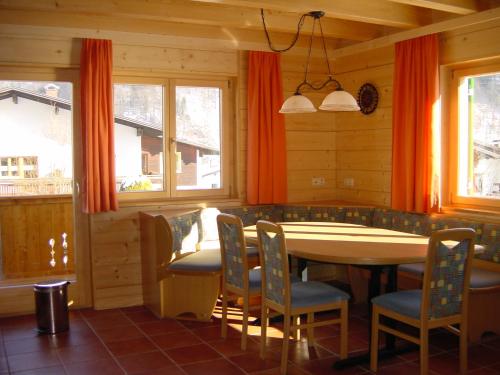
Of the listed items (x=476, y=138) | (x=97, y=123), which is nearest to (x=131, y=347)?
(x=97, y=123)

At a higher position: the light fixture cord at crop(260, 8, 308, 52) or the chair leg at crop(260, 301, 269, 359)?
the light fixture cord at crop(260, 8, 308, 52)

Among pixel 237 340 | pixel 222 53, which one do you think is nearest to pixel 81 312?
pixel 237 340

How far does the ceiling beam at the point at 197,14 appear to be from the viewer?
4340mm

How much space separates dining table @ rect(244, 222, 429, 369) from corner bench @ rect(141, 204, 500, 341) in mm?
547

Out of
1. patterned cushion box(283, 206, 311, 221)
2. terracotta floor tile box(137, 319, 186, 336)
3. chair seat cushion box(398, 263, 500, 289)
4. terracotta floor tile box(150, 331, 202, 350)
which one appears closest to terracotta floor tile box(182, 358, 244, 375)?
terracotta floor tile box(150, 331, 202, 350)

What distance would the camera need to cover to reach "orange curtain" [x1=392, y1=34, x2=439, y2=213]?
4.68 meters

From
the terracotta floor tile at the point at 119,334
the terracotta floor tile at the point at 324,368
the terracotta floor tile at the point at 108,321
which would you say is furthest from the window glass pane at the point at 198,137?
the terracotta floor tile at the point at 324,368

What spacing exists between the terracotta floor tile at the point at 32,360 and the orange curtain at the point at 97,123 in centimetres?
129

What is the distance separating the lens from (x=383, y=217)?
511cm

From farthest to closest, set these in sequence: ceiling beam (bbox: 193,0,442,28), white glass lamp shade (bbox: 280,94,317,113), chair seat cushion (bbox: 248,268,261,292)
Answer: ceiling beam (bbox: 193,0,442,28)
white glass lamp shade (bbox: 280,94,317,113)
chair seat cushion (bbox: 248,268,261,292)

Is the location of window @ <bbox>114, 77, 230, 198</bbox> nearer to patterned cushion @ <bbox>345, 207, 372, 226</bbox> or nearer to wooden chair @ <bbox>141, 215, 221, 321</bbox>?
wooden chair @ <bbox>141, 215, 221, 321</bbox>

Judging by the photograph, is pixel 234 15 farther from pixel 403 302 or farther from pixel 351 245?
pixel 403 302

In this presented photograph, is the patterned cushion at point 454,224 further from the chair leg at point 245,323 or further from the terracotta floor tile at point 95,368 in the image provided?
the terracotta floor tile at point 95,368

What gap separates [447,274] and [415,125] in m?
2.00
